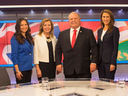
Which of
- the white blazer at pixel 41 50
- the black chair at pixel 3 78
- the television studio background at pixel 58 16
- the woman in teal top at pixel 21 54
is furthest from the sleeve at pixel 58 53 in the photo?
the television studio background at pixel 58 16

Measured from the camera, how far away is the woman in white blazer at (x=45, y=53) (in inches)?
97.5

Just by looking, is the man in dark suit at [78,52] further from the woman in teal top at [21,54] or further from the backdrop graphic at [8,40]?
the backdrop graphic at [8,40]

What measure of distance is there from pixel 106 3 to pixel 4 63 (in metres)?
3.95

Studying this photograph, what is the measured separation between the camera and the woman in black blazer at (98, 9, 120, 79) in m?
2.29

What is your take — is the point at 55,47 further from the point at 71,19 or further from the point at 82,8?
the point at 82,8

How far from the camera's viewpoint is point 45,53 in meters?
2.49

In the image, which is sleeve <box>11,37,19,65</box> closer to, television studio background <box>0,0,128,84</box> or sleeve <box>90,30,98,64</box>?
sleeve <box>90,30,98,64</box>

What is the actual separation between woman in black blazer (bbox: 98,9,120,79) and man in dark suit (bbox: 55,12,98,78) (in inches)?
5.5

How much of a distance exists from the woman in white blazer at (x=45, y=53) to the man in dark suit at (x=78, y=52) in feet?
0.62

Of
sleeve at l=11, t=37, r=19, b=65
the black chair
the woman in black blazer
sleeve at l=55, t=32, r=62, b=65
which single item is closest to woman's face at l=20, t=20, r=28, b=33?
sleeve at l=11, t=37, r=19, b=65

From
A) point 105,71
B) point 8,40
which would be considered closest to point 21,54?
point 105,71

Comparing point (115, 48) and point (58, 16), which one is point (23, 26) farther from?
point (58, 16)

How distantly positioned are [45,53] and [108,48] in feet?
3.37

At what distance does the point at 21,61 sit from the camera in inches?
94.0
